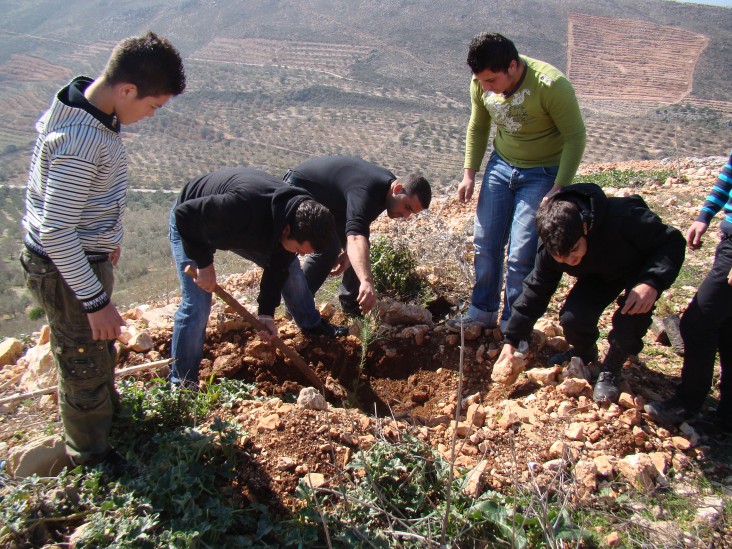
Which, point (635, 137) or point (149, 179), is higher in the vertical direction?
point (635, 137)

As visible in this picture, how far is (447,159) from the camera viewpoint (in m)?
23.3

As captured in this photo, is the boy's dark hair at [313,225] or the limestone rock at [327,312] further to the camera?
the limestone rock at [327,312]

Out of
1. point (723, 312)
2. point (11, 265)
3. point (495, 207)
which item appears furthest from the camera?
point (11, 265)

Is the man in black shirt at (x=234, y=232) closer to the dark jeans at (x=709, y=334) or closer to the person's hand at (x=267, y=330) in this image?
the person's hand at (x=267, y=330)

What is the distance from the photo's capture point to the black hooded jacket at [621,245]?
2.37 metres

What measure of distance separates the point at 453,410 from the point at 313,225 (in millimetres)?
1253

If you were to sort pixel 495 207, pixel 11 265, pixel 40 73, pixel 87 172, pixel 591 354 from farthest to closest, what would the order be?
1. pixel 40 73
2. pixel 11 265
3. pixel 495 207
4. pixel 591 354
5. pixel 87 172

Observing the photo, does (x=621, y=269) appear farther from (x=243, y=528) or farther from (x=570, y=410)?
(x=243, y=528)

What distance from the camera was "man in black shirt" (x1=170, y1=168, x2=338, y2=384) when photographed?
2.45m

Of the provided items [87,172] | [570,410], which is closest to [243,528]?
[87,172]

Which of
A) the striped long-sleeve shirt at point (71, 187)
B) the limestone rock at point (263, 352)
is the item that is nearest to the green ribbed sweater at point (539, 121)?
the limestone rock at point (263, 352)

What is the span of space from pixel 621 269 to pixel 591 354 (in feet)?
1.96

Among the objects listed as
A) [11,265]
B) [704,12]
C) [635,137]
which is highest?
[704,12]

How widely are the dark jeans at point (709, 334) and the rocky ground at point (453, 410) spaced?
19 cm
